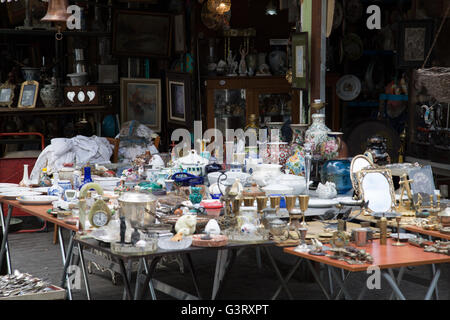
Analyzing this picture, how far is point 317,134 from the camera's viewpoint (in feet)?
20.8

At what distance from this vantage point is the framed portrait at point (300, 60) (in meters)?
6.84

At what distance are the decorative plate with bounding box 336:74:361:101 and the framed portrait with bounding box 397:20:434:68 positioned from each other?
1.87 m

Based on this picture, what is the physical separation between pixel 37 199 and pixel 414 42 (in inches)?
196

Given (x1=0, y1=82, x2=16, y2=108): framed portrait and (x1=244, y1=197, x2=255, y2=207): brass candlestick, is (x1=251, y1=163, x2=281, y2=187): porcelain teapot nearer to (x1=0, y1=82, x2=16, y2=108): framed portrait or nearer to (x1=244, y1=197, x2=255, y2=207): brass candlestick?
(x1=244, y1=197, x2=255, y2=207): brass candlestick

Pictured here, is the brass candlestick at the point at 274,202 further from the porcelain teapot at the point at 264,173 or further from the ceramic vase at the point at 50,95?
the ceramic vase at the point at 50,95

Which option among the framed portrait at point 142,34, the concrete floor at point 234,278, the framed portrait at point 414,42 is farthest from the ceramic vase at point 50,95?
the framed portrait at point 414,42

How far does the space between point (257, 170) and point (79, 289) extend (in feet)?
5.50

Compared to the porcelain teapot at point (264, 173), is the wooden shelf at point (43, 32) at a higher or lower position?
higher

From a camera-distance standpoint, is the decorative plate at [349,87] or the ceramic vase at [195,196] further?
Answer: the decorative plate at [349,87]

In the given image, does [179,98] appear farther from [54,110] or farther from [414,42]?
[414,42]

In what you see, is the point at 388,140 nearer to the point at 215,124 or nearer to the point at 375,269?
the point at 215,124

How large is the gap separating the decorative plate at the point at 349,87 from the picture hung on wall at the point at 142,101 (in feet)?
8.21

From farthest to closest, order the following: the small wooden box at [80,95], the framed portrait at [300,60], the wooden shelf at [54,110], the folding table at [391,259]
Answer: the small wooden box at [80,95] < the wooden shelf at [54,110] < the framed portrait at [300,60] < the folding table at [391,259]

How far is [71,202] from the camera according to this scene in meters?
5.48
